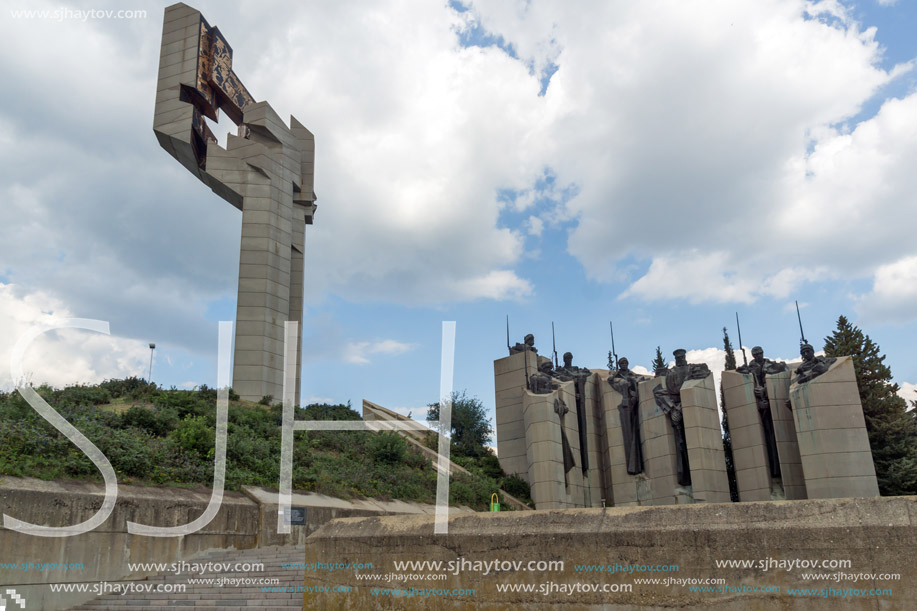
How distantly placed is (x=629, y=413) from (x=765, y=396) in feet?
12.8

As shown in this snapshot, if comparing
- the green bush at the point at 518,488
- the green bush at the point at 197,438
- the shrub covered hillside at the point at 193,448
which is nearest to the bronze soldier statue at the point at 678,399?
the green bush at the point at 518,488

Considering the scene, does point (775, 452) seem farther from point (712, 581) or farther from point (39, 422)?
point (39, 422)

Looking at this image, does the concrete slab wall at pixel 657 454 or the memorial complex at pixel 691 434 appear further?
the concrete slab wall at pixel 657 454

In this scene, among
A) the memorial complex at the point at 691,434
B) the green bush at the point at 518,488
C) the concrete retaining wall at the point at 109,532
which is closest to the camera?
the concrete retaining wall at the point at 109,532

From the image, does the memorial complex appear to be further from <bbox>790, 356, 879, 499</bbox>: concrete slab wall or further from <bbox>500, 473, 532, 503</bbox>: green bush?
<bbox>500, 473, 532, 503</bbox>: green bush

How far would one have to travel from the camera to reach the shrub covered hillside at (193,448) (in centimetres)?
1168

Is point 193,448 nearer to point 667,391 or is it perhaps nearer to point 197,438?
point 197,438

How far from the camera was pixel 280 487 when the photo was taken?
587 inches

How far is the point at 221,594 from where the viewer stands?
9992 millimetres

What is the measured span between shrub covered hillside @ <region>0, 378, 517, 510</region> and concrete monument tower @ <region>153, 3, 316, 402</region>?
3014mm

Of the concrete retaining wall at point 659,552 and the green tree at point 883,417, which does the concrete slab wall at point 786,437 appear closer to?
the green tree at point 883,417

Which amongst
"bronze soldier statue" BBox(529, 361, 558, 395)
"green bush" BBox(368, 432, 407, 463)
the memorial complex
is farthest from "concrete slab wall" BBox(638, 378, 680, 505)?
"green bush" BBox(368, 432, 407, 463)

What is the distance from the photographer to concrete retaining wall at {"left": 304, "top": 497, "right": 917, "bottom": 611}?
512cm

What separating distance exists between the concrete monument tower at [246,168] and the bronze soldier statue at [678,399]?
15604 millimetres
